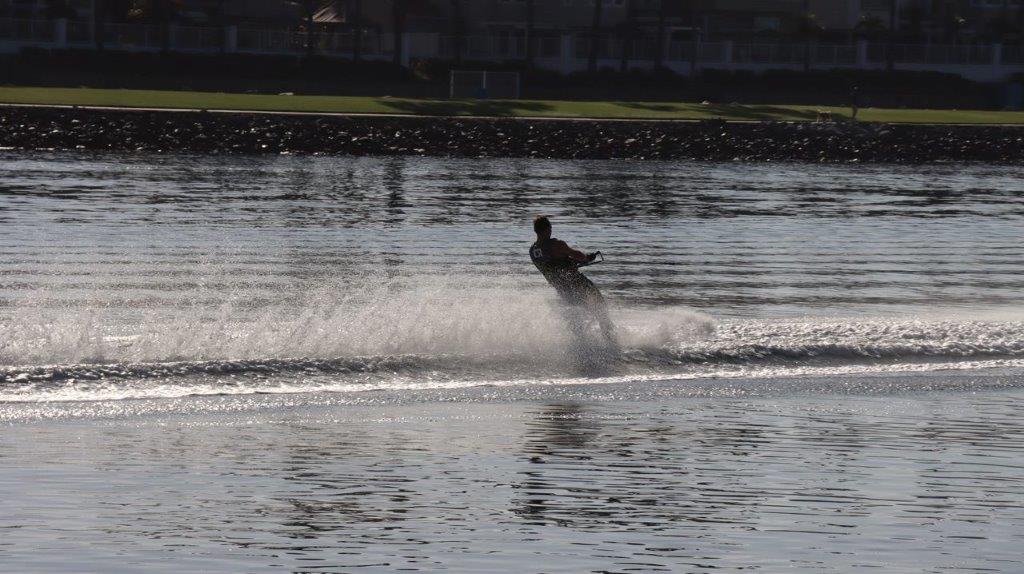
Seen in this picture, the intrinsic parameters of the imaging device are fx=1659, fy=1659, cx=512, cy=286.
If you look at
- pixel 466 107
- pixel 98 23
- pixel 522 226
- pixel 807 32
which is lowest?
pixel 522 226

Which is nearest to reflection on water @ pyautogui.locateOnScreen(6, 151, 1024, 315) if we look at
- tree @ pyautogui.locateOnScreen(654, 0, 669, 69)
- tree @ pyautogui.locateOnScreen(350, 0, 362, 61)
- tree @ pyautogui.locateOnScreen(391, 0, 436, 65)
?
tree @ pyautogui.locateOnScreen(350, 0, 362, 61)

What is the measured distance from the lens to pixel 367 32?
83312 mm

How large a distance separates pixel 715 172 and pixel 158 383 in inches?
1610

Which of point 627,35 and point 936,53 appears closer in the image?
point 936,53

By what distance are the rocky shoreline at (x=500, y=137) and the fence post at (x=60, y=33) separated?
58.8 ft

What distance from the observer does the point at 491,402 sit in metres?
16.4

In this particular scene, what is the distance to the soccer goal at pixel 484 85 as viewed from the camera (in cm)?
7506

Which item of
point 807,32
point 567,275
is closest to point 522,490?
point 567,275

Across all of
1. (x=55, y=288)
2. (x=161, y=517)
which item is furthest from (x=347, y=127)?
(x=161, y=517)

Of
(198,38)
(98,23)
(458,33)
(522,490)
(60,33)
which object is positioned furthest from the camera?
(458,33)

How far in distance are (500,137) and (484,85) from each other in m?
14.2

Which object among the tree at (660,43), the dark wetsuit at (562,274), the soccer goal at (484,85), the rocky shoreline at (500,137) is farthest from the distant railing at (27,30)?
the dark wetsuit at (562,274)

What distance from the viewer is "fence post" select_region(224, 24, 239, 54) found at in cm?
7831

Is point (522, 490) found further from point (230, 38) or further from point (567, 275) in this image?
point (230, 38)
